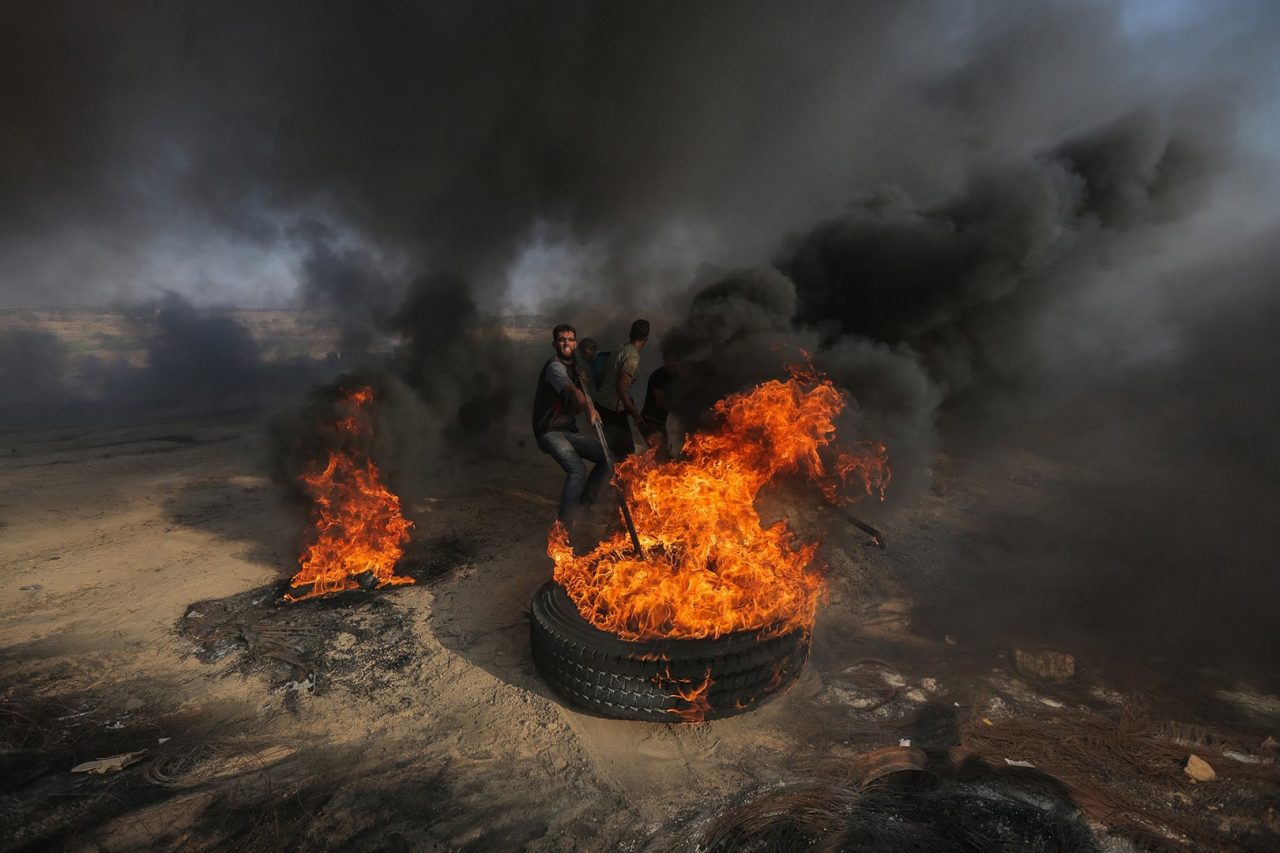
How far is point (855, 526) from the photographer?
26.2ft

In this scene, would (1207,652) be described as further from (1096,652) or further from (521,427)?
(521,427)

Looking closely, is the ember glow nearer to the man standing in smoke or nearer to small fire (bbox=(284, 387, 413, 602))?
the man standing in smoke

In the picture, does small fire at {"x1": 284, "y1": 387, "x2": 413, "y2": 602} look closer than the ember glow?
No

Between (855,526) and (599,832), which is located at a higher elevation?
(855,526)

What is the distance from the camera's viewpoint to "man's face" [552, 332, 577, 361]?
21.6 feet

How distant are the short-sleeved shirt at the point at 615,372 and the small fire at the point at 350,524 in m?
Answer: 3.14

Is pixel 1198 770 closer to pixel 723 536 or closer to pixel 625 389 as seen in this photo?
pixel 723 536

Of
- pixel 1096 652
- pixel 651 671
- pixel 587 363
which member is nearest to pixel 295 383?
pixel 587 363

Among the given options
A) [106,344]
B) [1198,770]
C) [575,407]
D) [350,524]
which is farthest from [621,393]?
[106,344]

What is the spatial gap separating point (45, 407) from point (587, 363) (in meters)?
20.4

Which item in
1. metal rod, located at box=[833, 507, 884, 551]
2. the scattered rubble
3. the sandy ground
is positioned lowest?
Answer: the sandy ground

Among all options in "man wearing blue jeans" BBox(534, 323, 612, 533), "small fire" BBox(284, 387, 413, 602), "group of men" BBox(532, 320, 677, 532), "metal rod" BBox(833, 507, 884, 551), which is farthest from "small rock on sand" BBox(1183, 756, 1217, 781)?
"small fire" BBox(284, 387, 413, 602)

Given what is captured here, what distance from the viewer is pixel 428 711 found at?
4410 mm

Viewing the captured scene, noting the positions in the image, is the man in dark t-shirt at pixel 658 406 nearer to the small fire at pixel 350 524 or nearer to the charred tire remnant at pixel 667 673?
the small fire at pixel 350 524
